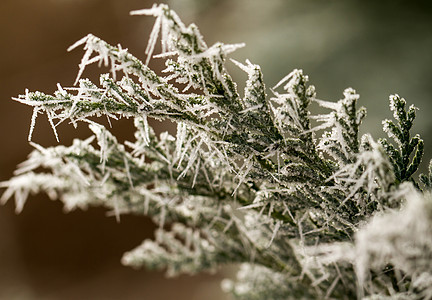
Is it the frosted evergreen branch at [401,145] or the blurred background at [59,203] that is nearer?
Result: the frosted evergreen branch at [401,145]

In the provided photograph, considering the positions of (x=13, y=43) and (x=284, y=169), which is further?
(x=13, y=43)

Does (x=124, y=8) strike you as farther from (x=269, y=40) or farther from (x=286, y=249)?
(x=286, y=249)

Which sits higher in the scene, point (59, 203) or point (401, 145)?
point (59, 203)

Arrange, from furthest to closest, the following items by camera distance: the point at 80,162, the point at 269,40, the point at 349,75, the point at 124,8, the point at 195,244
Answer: the point at 124,8, the point at 269,40, the point at 349,75, the point at 195,244, the point at 80,162

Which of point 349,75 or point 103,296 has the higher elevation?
point 349,75

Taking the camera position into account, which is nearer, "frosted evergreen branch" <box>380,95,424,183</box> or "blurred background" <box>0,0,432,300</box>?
"frosted evergreen branch" <box>380,95,424,183</box>

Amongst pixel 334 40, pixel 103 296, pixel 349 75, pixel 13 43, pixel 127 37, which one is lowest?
pixel 103 296

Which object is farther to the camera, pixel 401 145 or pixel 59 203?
pixel 59 203

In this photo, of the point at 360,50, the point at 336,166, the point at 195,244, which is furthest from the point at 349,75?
the point at 336,166

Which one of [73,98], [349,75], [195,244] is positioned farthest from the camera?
[349,75]
